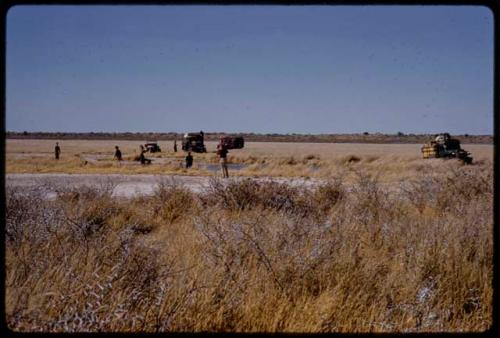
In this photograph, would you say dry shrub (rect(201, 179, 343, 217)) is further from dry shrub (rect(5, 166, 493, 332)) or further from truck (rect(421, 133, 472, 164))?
truck (rect(421, 133, 472, 164))

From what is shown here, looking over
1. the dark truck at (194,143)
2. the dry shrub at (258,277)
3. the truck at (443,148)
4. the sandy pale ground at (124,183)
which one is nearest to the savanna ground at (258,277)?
the dry shrub at (258,277)

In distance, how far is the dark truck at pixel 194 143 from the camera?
3847 cm

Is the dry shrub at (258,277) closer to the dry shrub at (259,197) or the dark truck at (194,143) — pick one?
the dry shrub at (259,197)

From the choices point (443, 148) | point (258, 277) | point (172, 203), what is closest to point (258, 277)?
point (258, 277)

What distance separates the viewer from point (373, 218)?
5.40 metres

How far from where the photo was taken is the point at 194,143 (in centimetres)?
3894

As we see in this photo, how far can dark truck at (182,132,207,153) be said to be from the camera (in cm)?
3847

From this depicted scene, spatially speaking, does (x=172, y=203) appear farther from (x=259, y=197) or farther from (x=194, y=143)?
(x=194, y=143)

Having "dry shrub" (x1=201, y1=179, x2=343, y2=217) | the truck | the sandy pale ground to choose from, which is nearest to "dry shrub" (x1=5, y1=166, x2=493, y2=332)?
"dry shrub" (x1=201, y1=179, x2=343, y2=217)

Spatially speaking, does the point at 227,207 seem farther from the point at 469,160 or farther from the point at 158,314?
the point at 469,160

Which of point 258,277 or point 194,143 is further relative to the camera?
point 194,143
